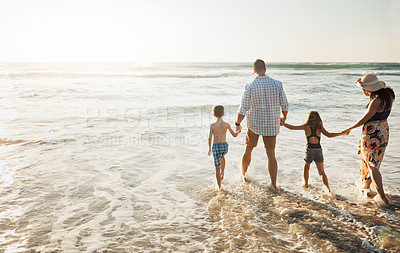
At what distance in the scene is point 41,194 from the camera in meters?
4.62

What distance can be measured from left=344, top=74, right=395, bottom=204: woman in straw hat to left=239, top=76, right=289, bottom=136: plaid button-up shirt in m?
1.19

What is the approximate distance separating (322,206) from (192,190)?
2.06 meters

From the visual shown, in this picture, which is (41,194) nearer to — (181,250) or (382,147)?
(181,250)

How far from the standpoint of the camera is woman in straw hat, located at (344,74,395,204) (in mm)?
4043

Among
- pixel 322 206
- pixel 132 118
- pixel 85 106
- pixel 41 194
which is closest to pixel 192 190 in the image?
pixel 322 206

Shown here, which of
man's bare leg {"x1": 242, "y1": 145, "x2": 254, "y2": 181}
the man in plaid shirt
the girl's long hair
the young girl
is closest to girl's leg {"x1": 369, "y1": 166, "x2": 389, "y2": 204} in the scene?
the young girl

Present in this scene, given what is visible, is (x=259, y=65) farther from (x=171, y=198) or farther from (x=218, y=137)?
(x=171, y=198)

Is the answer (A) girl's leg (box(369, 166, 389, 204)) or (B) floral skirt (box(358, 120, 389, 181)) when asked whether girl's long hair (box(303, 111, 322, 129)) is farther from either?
(A) girl's leg (box(369, 166, 389, 204))

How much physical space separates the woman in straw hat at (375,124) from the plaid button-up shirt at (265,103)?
1.19 metres

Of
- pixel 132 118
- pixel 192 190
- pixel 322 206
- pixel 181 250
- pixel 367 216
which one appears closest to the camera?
pixel 181 250

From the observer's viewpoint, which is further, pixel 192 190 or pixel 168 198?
pixel 192 190

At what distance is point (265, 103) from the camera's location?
4.79 m

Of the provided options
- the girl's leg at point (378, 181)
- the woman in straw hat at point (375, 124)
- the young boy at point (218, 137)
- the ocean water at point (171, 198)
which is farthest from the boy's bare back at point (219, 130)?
the girl's leg at point (378, 181)

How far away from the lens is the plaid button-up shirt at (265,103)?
4.76m
